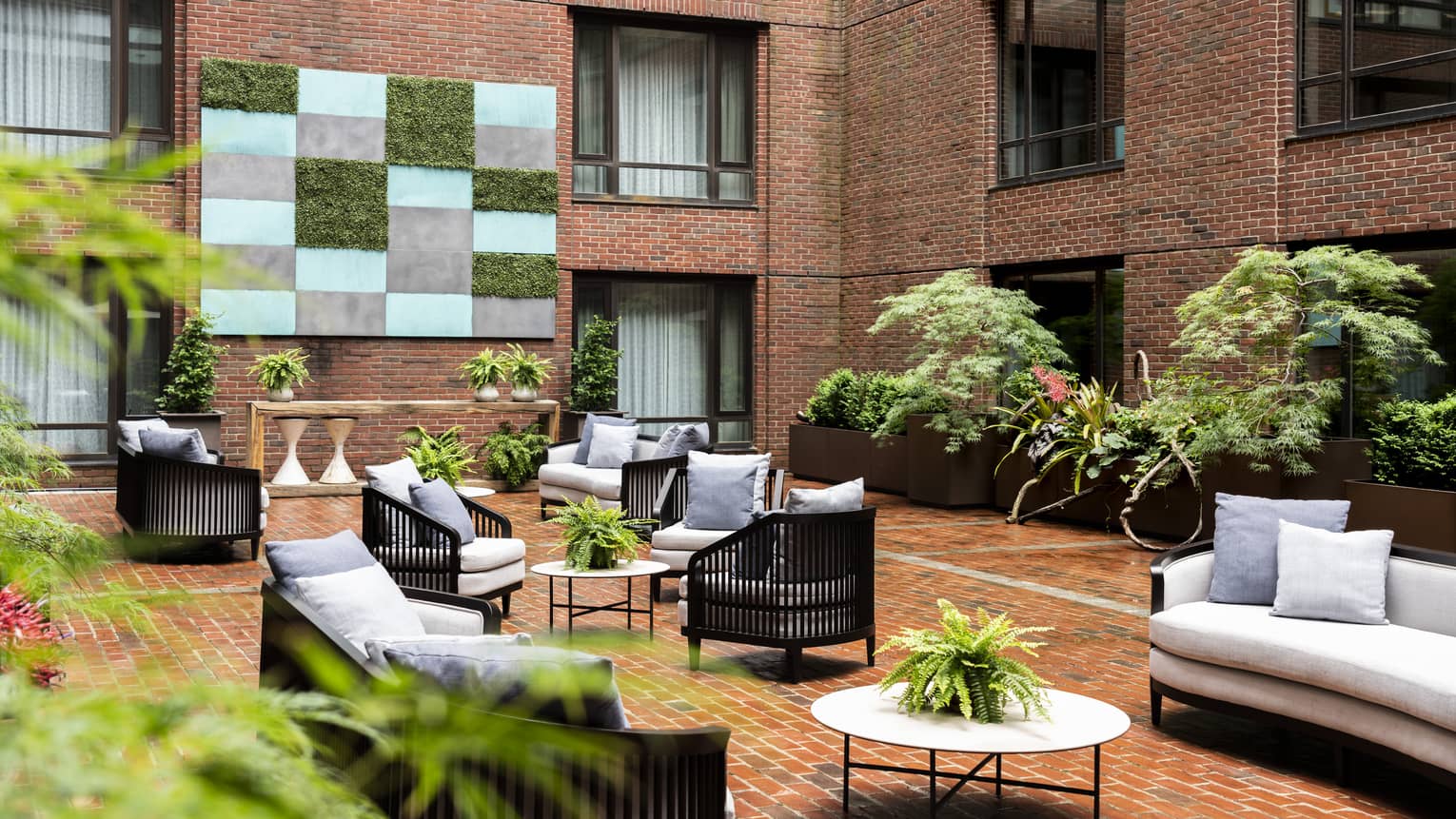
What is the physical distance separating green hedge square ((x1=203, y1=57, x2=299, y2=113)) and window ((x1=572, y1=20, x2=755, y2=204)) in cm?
340

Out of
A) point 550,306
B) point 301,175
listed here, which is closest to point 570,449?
point 550,306

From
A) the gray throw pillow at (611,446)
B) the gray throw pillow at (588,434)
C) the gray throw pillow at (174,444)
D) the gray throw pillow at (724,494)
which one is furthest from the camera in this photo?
the gray throw pillow at (588,434)

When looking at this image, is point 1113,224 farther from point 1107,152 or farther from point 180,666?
point 180,666

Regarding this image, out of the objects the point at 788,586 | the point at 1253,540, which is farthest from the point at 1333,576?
the point at 788,586

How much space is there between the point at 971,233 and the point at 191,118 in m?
8.60

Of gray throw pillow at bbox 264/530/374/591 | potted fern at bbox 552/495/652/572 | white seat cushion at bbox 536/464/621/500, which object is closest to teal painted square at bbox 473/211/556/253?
white seat cushion at bbox 536/464/621/500

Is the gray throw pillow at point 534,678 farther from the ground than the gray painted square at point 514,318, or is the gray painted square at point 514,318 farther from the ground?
the gray painted square at point 514,318

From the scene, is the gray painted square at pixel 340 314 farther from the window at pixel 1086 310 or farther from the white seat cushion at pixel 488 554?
the white seat cushion at pixel 488 554

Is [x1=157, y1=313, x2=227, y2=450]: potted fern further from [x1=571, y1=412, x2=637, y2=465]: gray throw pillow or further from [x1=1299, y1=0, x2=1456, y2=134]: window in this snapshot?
[x1=1299, y1=0, x2=1456, y2=134]: window

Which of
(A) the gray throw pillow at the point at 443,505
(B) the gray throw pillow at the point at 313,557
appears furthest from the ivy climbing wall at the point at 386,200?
(B) the gray throw pillow at the point at 313,557

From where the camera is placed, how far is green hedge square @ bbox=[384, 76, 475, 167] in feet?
49.7

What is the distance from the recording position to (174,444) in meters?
9.88

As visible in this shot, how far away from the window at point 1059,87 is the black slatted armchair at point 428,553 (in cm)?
824

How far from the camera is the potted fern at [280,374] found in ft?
45.3
